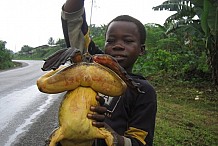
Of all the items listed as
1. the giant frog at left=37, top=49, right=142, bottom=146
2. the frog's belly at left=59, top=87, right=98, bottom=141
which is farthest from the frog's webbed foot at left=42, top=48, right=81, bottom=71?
the frog's belly at left=59, top=87, right=98, bottom=141

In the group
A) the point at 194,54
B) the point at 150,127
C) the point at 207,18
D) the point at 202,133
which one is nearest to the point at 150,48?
the point at 194,54

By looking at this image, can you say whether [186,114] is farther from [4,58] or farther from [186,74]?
[4,58]

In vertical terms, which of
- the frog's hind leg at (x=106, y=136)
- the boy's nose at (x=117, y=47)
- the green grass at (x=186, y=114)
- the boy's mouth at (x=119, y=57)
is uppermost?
the boy's nose at (x=117, y=47)

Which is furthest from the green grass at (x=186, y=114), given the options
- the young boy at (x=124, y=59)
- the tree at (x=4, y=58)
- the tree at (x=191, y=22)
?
the tree at (x=4, y=58)

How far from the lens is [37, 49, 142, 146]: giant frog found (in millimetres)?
1330

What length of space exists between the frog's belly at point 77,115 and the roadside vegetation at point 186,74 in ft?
4.61

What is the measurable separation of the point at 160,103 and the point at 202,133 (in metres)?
3.05

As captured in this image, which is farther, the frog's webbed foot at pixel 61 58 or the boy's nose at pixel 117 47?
the boy's nose at pixel 117 47

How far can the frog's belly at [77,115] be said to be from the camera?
1.32 meters

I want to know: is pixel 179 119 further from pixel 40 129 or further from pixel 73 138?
pixel 73 138

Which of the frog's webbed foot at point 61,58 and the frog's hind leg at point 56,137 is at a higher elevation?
the frog's webbed foot at point 61,58

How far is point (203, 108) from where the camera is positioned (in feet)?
28.3

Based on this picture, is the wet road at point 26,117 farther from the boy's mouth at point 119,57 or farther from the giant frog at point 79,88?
the giant frog at point 79,88

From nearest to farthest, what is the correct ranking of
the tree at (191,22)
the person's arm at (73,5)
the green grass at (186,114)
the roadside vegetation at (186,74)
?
1. the person's arm at (73,5)
2. the green grass at (186,114)
3. the roadside vegetation at (186,74)
4. the tree at (191,22)
